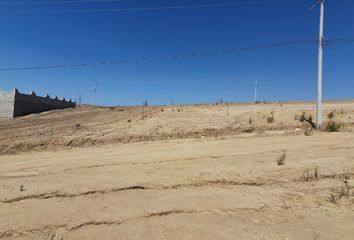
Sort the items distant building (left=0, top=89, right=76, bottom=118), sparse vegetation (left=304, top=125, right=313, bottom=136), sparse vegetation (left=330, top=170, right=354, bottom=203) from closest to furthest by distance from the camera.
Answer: sparse vegetation (left=330, top=170, right=354, bottom=203) < sparse vegetation (left=304, top=125, right=313, bottom=136) < distant building (left=0, top=89, right=76, bottom=118)

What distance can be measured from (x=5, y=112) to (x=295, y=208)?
33.0 meters

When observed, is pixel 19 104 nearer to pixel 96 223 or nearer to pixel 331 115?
pixel 331 115

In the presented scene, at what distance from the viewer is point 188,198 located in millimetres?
7988

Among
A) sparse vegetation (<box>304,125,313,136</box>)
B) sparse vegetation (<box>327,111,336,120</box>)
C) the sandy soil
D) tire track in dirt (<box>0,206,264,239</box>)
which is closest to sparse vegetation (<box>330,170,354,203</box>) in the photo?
tire track in dirt (<box>0,206,264,239</box>)

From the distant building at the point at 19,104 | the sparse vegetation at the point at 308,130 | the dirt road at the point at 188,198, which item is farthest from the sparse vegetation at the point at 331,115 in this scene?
the distant building at the point at 19,104

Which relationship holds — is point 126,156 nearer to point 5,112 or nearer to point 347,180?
point 347,180

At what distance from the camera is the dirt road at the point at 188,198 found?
6.32m

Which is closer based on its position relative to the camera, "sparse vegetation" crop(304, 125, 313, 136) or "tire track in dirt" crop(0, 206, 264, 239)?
"tire track in dirt" crop(0, 206, 264, 239)

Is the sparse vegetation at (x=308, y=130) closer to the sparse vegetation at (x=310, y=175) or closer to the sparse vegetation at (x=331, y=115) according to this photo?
the sparse vegetation at (x=331, y=115)

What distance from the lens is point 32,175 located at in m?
11.3

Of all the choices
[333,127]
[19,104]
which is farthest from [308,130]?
[19,104]

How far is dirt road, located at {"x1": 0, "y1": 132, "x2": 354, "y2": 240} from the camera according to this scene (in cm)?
632

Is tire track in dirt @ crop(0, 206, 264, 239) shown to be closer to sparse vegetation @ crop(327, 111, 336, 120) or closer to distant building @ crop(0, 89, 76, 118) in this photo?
sparse vegetation @ crop(327, 111, 336, 120)

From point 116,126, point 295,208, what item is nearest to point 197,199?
point 295,208
